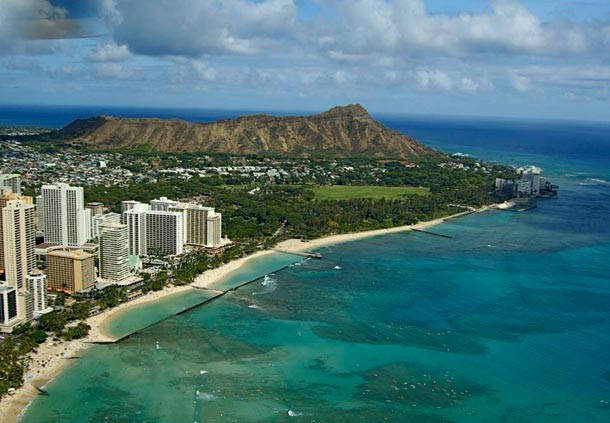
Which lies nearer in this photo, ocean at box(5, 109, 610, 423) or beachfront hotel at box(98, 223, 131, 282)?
ocean at box(5, 109, 610, 423)

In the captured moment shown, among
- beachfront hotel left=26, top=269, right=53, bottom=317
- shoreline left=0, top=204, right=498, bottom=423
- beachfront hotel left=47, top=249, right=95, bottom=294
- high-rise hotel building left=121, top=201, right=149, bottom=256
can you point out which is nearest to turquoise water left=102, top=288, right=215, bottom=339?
shoreline left=0, top=204, right=498, bottom=423

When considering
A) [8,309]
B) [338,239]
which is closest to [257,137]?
[338,239]

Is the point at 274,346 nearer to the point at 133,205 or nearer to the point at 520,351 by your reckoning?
the point at 520,351

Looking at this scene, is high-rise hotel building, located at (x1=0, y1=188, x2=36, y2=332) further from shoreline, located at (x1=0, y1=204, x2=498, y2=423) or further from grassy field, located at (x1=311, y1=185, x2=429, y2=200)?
grassy field, located at (x1=311, y1=185, x2=429, y2=200)

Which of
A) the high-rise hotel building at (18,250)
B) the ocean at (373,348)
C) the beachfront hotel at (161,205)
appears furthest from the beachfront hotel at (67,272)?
the beachfront hotel at (161,205)

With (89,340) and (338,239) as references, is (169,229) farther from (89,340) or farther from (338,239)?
(89,340)

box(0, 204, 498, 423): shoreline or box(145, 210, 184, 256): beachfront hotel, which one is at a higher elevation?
box(145, 210, 184, 256): beachfront hotel

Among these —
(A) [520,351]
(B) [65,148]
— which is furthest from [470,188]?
(B) [65,148]
